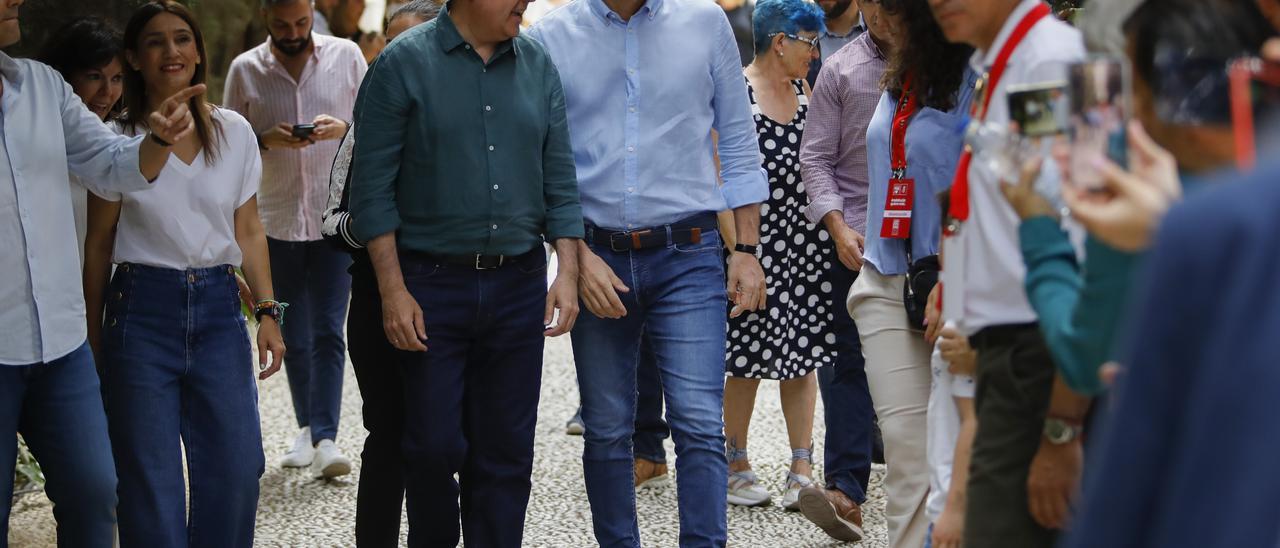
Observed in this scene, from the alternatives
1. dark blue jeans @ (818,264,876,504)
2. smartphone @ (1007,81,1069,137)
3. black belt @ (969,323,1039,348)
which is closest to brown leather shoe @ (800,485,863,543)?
dark blue jeans @ (818,264,876,504)

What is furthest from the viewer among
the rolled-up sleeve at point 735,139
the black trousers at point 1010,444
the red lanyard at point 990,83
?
the rolled-up sleeve at point 735,139

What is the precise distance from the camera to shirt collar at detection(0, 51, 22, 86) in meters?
3.74

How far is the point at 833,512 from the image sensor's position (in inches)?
201

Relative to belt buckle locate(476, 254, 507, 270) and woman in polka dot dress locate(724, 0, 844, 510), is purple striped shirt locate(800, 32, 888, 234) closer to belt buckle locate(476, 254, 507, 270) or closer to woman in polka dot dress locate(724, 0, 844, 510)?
woman in polka dot dress locate(724, 0, 844, 510)

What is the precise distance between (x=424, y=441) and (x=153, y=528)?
0.76 m

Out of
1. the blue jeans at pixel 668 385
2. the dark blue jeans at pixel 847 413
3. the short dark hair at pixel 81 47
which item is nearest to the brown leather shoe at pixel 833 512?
the dark blue jeans at pixel 847 413

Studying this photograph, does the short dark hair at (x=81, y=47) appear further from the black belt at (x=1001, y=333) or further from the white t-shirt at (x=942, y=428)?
the black belt at (x=1001, y=333)

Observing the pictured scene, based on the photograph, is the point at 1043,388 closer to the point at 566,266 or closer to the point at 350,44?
the point at 566,266

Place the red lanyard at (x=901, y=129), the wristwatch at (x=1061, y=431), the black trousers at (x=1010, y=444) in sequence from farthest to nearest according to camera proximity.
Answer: the red lanyard at (x=901, y=129)
the black trousers at (x=1010, y=444)
the wristwatch at (x=1061, y=431)

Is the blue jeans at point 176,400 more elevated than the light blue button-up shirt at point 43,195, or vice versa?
the light blue button-up shirt at point 43,195

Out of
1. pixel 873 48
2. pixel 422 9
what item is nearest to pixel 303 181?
pixel 422 9

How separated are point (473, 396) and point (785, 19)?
2.16 meters

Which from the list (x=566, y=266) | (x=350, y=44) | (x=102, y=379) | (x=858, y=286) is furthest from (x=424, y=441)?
(x=350, y=44)

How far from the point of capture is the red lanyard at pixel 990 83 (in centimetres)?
A: 272
